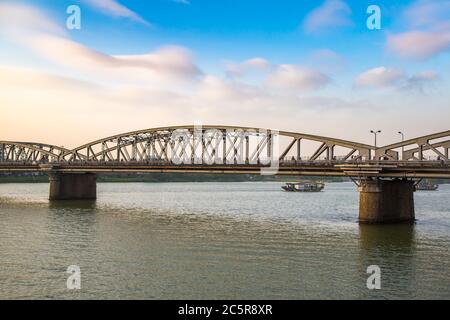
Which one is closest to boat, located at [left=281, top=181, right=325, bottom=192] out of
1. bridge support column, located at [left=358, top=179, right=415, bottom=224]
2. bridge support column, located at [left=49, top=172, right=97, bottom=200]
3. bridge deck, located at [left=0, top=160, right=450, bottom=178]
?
bridge support column, located at [left=49, top=172, right=97, bottom=200]

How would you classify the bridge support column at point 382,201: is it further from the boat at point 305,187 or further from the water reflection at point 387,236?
the boat at point 305,187

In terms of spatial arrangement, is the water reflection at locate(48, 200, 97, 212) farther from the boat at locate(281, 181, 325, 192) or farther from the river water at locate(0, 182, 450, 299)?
the boat at locate(281, 181, 325, 192)

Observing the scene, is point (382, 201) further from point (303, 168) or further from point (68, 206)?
point (68, 206)

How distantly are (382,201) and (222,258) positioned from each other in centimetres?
2547

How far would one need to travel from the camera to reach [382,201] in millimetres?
53469

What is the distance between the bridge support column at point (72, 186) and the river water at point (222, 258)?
33712 millimetres

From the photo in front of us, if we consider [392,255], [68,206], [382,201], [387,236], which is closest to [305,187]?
[68,206]

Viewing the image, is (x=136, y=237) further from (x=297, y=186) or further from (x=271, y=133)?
(x=297, y=186)

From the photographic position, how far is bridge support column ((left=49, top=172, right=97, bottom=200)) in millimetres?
92812

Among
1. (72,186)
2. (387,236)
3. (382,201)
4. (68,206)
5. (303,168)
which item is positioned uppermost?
(303,168)

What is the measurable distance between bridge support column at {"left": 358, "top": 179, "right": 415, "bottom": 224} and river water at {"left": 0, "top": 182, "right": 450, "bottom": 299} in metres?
1.94
